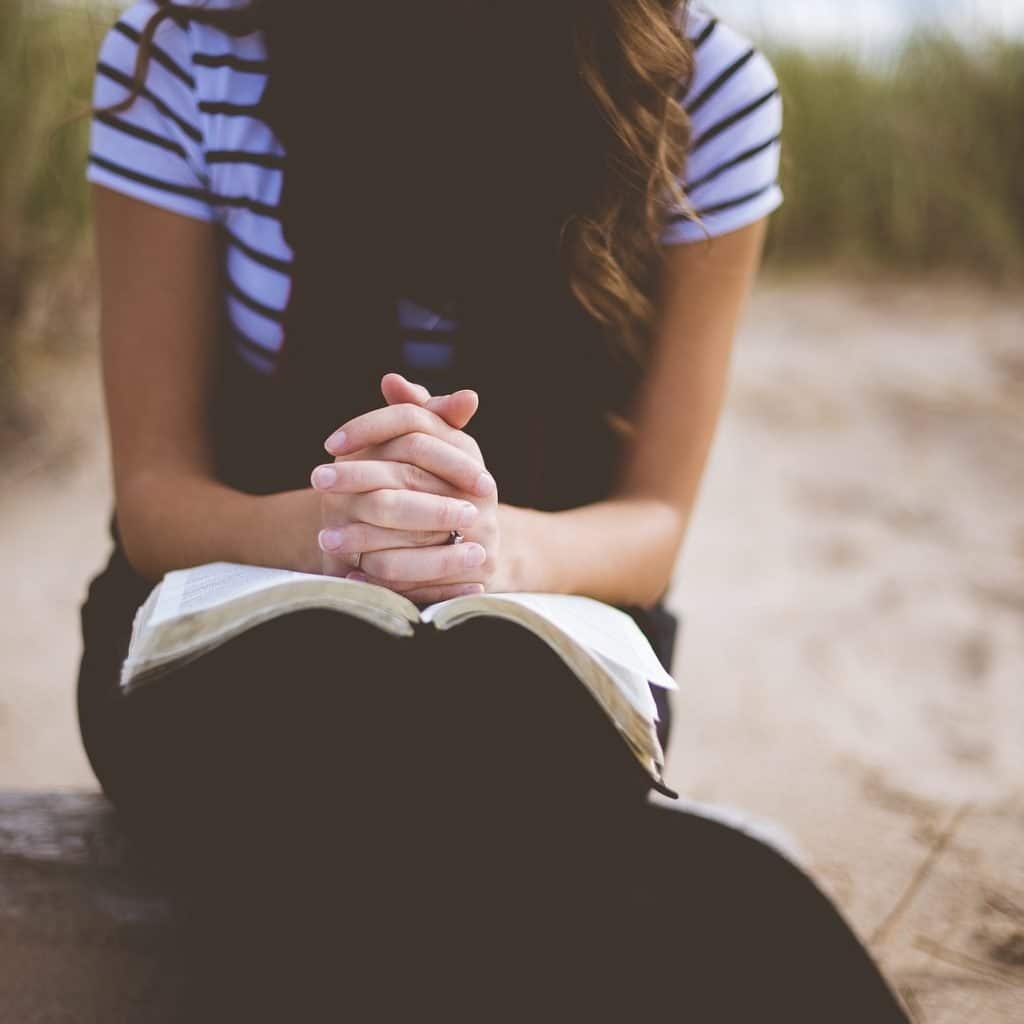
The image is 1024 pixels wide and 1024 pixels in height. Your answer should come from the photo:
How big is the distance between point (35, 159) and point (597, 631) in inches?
96.6

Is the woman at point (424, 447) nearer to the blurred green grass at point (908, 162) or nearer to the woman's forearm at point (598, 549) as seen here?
the woman's forearm at point (598, 549)

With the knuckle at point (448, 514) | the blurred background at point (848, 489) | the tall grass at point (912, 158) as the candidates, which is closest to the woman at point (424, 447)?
the knuckle at point (448, 514)

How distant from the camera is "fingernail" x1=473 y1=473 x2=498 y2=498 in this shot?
34.3 inches

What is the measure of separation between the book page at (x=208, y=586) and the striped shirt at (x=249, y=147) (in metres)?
0.33

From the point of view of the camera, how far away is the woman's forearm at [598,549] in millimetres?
948

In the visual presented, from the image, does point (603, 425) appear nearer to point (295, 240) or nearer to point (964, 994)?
point (295, 240)

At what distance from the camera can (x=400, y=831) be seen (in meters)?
0.90

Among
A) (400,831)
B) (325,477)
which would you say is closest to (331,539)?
(325,477)

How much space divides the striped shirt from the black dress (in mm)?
138

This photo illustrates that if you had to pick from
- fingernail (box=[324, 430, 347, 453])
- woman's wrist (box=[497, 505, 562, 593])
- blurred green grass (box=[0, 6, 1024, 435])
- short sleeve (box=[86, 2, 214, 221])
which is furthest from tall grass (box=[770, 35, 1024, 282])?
fingernail (box=[324, 430, 347, 453])

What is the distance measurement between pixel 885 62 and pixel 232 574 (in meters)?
4.30

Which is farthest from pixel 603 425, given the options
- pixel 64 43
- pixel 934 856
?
pixel 64 43

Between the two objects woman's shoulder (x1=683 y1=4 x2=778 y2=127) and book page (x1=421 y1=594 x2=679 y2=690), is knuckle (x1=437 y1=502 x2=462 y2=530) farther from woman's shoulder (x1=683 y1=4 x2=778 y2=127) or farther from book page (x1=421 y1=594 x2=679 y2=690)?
woman's shoulder (x1=683 y1=4 x2=778 y2=127)

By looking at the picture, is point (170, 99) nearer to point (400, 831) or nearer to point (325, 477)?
point (325, 477)
